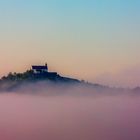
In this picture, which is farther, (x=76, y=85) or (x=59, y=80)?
(x=76, y=85)

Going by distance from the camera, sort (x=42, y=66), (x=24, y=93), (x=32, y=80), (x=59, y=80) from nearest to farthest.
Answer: (x=59, y=80) → (x=42, y=66) → (x=32, y=80) → (x=24, y=93)

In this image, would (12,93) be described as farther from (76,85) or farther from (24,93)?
(76,85)

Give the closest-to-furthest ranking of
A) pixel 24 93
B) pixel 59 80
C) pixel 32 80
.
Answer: pixel 59 80 → pixel 32 80 → pixel 24 93

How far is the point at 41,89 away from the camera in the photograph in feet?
67.7

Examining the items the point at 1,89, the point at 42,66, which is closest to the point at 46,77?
the point at 42,66

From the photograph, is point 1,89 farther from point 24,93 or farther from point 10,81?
point 24,93

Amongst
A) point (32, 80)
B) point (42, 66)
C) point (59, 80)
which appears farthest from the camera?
point (32, 80)

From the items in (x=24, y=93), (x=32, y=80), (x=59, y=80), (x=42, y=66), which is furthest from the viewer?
(x=24, y=93)

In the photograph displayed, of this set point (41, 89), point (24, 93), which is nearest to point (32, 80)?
point (41, 89)

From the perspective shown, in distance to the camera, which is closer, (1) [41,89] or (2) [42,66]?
(2) [42,66]

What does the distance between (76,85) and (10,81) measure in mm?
3652

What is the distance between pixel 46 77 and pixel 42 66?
60 centimetres

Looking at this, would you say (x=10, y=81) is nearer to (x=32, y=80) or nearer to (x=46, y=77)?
(x=32, y=80)

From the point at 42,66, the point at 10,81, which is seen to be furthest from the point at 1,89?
the point at 42,66
